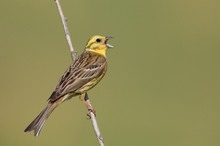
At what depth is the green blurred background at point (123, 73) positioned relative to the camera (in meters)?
9.00

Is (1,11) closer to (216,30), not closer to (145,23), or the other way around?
(145,23)

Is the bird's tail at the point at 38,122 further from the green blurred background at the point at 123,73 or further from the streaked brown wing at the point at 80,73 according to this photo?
the green blurred background at the point at 123,73

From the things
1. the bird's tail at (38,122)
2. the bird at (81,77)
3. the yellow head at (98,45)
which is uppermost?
the yellow head at (98,45)

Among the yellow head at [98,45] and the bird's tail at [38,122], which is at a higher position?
the yellow head at [98,45]

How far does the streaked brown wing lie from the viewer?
590cm

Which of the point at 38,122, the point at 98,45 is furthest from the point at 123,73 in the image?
the point at 38,122

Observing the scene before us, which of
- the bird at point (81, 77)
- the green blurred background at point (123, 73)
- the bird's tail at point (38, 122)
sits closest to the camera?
the bird's tail at point (38, 122)

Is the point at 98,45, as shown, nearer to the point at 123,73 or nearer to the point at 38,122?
the point at 38,122

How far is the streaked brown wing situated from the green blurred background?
2.25m

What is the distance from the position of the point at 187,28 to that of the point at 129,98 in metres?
2.24

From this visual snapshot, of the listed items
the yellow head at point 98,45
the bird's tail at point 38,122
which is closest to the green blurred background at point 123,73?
the yellow head at point 98,45

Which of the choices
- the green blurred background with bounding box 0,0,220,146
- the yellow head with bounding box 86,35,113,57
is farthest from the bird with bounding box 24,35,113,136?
the green blurred background with bounding box 0,0,220,146

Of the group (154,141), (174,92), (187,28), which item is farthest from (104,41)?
(187,28)

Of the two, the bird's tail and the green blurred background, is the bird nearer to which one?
the bird's tail
